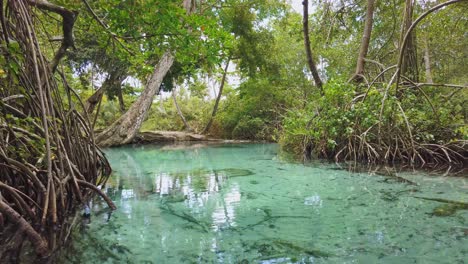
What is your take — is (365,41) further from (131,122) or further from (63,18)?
(131,122)

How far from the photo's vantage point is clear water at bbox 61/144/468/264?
1.91m

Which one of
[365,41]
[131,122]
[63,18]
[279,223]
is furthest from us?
[131,122]

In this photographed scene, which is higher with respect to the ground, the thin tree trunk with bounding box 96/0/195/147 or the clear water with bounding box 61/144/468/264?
the thin tree trunk with bounding box 96/0/195/147

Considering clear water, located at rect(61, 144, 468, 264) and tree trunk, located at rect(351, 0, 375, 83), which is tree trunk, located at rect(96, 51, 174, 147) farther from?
clear water, located at rect(61, 144, 468, 264)

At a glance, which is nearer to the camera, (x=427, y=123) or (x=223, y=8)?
(x=427, y=123)

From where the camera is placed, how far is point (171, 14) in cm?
284

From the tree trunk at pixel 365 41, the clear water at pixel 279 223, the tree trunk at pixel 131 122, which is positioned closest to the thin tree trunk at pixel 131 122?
the tree trunk at pixel 131 122

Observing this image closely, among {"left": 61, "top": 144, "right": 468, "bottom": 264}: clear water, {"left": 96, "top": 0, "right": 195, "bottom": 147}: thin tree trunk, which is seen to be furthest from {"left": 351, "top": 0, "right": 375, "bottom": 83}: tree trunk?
{"left": 96, "top": 0, "right": 195, "bottom": 147}: thin tree trunk

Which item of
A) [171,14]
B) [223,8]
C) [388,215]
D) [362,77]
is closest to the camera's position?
[388,215]

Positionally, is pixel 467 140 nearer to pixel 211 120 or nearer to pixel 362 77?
pixel 362 77

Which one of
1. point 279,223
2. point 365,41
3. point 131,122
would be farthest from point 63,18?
point 131,122

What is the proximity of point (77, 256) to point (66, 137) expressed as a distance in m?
1.49

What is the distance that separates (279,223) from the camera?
2.50 meters

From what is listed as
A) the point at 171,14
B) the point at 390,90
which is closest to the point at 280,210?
the point at 171,14
